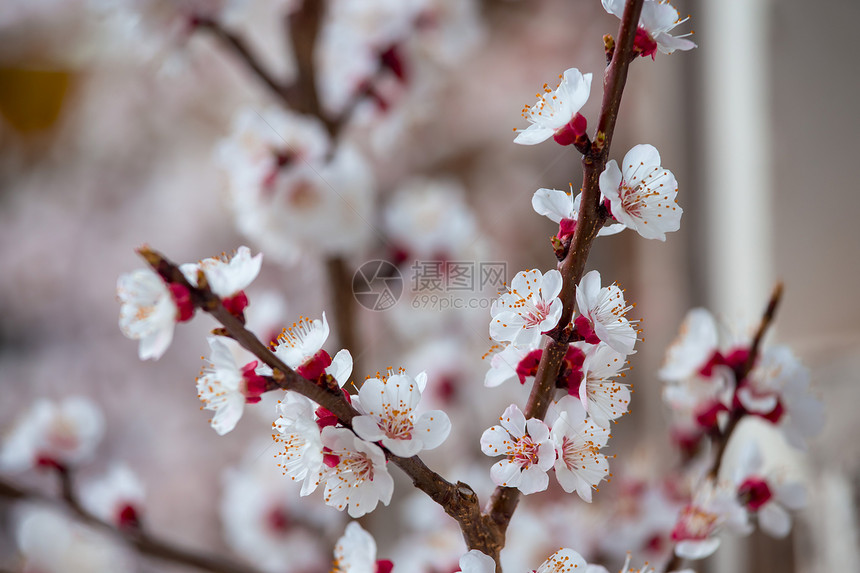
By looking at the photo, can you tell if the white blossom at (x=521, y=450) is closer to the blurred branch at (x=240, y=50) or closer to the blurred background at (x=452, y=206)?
the blurred background at (x=452, y=206)

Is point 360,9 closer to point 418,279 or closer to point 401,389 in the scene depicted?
point 418,279

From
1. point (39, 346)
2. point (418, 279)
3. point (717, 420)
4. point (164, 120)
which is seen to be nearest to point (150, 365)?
point (39, 346)

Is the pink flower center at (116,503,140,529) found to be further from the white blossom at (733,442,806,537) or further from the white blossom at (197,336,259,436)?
the white blossom at (733,442,806,537)

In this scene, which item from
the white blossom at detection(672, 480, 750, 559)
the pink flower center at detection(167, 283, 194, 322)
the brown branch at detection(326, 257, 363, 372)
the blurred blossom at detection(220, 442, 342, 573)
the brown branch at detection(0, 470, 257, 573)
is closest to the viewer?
the pink flower center at detection(167, 283, 194, 322)

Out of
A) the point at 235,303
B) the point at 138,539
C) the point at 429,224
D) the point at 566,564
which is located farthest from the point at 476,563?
the point at 429,224

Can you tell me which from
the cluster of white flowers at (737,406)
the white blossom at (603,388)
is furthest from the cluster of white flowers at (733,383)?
the white blossom at (603,388)

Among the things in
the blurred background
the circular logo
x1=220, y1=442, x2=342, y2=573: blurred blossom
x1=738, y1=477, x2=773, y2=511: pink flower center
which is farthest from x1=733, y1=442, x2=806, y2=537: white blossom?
x1=220, y1=442, x2=342, y2=573: blurred blossom

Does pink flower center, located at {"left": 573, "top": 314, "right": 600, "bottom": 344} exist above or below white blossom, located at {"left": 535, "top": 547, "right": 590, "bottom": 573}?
above
